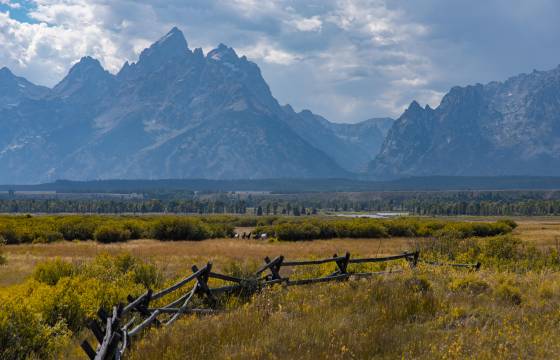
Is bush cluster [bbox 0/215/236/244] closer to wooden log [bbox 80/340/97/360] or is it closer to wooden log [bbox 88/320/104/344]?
wooden log [bbox 88/320/104/344]

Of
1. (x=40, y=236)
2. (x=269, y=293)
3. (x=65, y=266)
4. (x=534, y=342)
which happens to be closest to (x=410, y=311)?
(x=534, y=342)

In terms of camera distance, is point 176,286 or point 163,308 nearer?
point 163,308

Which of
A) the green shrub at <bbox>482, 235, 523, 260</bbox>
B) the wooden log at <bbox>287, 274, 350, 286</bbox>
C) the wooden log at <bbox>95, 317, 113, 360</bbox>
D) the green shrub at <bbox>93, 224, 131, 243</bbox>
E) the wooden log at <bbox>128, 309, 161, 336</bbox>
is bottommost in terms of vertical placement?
the green shrub at <bbox>93, 224, 131, 243</bbox>

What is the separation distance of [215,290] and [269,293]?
1.44m

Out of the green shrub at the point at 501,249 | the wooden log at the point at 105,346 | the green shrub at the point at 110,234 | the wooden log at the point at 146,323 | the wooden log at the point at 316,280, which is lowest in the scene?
the green shrub at the point at 110,234

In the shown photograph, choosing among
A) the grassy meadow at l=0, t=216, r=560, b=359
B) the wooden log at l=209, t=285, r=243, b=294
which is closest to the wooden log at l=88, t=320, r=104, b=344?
the grassy meadow at l=0, t=216, r=560, b=359

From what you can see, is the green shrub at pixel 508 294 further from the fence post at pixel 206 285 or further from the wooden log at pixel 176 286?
the wooden log at pixel 176 286

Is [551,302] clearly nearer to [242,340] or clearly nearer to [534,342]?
[534,342]

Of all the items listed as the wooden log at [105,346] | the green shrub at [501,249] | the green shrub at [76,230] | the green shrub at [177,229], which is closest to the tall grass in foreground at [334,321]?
the wooden log at [105,346]

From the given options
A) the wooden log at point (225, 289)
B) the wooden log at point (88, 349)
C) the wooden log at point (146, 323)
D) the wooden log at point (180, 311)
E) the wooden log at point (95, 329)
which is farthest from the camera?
the wooden log at point (225, 289)

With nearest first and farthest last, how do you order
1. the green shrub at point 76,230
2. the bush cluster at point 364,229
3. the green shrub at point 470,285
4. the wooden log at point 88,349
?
the wooden log at point 88,349, the green shrub at point 470,285, the green shrub at point 76,230, the bush cluster at point 364,229

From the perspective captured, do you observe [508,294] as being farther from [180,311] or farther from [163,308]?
[163,308]

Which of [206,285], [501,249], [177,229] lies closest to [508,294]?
[206,285]

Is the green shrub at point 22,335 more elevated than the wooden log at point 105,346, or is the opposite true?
the wooden log at point 105,346
